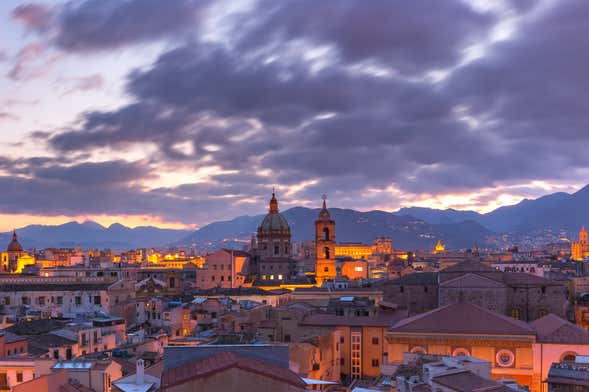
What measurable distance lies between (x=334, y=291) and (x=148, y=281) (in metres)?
30.0

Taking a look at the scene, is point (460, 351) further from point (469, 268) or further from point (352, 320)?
point (469, 268)

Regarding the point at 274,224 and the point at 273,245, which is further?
the point at 274,224

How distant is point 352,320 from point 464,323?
10364 mm

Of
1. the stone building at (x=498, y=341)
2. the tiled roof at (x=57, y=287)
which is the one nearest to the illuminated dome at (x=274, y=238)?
the tiled roof at (x=57, y=287)

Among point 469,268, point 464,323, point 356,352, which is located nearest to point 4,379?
point 356,352

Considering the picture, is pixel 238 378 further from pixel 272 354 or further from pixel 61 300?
pixel 61 300

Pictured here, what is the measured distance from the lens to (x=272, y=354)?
2545 cm

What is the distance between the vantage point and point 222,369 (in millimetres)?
22266

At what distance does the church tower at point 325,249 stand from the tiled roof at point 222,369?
8412 cm

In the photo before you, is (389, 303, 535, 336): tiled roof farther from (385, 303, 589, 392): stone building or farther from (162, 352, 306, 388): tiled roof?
(162, 352, 306, 388): tiled roof

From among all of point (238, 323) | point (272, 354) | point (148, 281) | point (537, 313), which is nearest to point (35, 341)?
point (238, 323)

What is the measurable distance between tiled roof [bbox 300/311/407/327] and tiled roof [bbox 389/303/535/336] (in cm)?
637

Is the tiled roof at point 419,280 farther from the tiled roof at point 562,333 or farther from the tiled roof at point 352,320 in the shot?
the tiled roof at point 562,333

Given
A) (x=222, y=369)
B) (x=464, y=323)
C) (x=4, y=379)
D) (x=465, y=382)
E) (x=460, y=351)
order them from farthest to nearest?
(x=464, y=323)
(x=460, y=351)
(x=4, y=379)
(x=465, y=382)
(x=222, y=369)
